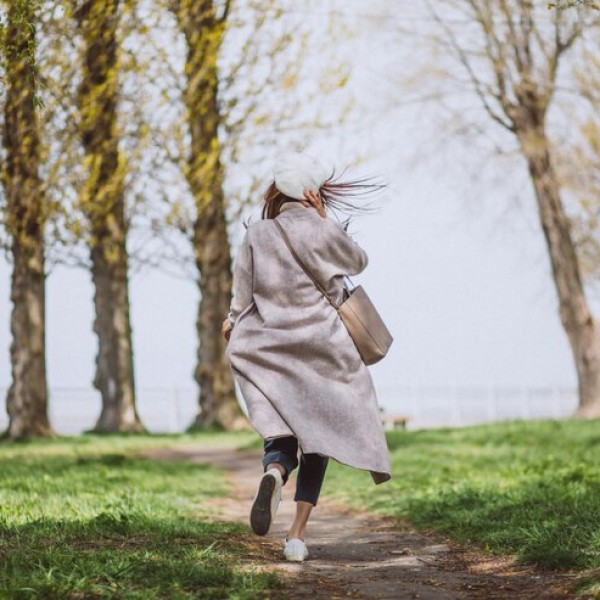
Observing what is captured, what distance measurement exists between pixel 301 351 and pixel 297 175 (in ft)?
3.06

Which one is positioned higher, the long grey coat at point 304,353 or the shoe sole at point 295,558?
the long grey coat at point 304,353

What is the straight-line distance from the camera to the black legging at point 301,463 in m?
5.09

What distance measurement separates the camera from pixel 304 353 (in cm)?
514

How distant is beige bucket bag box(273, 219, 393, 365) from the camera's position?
519 cm

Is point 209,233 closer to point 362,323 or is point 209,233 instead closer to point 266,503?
point 362,323

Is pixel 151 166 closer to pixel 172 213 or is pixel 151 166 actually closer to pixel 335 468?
pixel 172 213

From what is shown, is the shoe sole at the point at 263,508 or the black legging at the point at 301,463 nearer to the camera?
the shoe sole at the point at 263,508

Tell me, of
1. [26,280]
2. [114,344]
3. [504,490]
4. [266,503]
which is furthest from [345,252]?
[114,344]

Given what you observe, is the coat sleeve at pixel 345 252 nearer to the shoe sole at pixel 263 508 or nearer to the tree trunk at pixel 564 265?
the shoe sole at pixel 263 508

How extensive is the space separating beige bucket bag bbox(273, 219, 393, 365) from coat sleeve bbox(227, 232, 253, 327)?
220 mm

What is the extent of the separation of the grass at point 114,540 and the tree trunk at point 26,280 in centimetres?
560

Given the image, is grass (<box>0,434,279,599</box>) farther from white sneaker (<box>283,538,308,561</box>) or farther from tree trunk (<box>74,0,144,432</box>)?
tree trunk (<box>74,0,144,432</box>)

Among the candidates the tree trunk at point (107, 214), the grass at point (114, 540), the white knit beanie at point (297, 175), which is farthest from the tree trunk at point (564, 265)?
the white knit beanie at point (297, 175)

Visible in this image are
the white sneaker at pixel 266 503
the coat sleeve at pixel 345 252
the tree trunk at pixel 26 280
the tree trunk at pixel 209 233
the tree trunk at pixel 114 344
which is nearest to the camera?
the white sneaker at pixel 266 503
